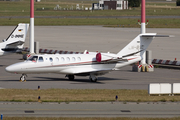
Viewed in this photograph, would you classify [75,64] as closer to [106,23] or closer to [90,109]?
[90,109]

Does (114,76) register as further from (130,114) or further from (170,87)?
(130,114)

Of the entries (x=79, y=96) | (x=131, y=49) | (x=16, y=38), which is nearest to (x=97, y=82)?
(x=131, y=49)

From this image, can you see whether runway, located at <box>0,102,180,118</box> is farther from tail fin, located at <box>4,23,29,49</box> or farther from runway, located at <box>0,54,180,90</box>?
tail fin, located at <box>4,23,29,49</box>

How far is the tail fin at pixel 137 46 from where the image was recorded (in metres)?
38.2

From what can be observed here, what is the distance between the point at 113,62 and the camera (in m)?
37.2

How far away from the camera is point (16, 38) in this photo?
48.3m

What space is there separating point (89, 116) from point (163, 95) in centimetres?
855

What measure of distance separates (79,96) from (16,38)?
913 inches

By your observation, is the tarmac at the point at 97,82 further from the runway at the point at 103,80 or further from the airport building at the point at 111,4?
the airport building at the point at 111,4

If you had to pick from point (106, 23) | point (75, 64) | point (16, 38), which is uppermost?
point (106, 23)

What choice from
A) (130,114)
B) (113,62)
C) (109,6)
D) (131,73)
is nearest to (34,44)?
(131,73)

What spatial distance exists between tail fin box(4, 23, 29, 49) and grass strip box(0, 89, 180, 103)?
17.9 metres

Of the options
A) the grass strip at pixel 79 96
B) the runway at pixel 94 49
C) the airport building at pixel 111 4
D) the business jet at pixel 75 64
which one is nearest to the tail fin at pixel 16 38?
the runway at pixel 94 49

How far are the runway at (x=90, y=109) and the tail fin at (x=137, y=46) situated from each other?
1359 cm
